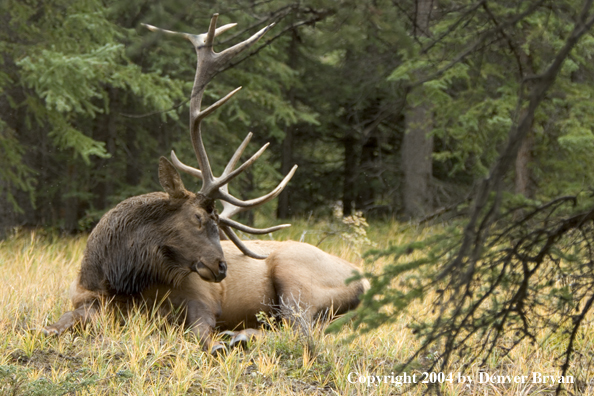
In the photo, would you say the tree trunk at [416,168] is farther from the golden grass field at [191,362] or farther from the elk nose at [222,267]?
the elk nose at [222,267]

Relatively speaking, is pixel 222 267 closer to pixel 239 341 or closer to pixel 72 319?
pixel 239 341

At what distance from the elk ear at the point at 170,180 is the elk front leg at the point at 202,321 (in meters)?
0.88

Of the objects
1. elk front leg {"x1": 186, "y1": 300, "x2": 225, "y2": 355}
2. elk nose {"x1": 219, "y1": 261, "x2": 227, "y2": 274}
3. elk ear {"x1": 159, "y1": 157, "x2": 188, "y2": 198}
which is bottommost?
elk front leg {"x1": 186, "y1": 300, "x2": 225, "y2": 355}

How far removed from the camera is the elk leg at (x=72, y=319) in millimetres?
4641

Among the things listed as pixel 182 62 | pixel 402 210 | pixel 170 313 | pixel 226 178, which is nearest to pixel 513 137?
pixel 226 178

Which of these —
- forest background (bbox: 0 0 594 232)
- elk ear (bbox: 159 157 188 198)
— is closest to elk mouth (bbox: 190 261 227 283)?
elk ear (bbox: 159 157 188 198)

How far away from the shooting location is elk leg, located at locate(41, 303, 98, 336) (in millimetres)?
4641

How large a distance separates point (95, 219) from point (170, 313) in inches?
225

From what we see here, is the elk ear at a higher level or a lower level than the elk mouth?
higher

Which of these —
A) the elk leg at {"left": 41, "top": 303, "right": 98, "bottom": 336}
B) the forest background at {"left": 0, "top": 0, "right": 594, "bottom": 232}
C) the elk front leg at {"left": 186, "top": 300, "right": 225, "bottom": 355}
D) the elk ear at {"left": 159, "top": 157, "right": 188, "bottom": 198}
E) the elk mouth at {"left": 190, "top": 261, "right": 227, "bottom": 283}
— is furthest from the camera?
the forest background at {"left": 0, "top": 0, "right": 594, "bottom": 232}

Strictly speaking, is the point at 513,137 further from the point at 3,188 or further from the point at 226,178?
the point at 3,188

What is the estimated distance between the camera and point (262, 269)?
6023 mm

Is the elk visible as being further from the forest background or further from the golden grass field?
the forest background

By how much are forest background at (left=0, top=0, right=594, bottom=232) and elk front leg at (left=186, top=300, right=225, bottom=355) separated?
1.64 meters
